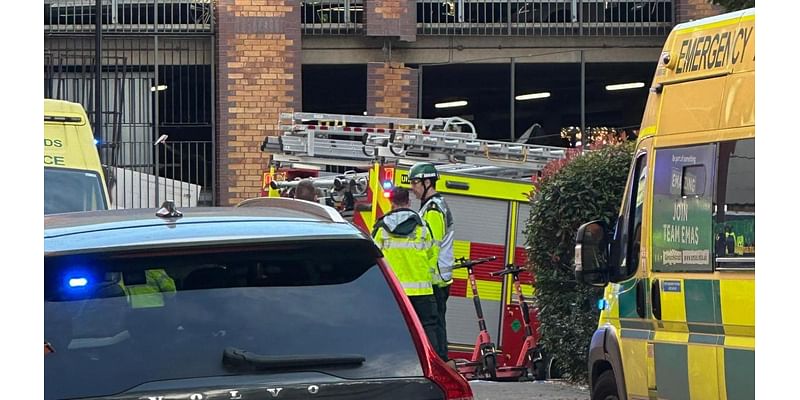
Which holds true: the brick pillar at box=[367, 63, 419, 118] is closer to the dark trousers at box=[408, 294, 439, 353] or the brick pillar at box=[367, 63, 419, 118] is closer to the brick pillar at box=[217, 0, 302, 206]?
the brick pillar at box=[217, 0, 302, 206]

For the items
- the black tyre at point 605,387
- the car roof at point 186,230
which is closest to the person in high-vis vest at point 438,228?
the black tyre at point 605,387

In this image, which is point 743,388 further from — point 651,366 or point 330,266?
point 330,266

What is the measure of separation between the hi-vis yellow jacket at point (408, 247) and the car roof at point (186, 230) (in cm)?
548

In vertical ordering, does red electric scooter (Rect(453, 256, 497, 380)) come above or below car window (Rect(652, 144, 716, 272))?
below

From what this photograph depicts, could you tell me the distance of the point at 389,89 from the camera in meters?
18.3

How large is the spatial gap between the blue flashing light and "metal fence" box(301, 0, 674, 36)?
14.6 m

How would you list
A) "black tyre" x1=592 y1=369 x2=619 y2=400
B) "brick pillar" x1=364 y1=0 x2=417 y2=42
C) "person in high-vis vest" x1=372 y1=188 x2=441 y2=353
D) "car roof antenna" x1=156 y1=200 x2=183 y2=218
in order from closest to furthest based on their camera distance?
"car roof antenna" x1=156 y1=200 x2=183 y2=218 < "black tyre" x1=592 y1=369 x2=619 y2=400 < "person in high-vis vest" x1=372 y1=188 x2=441 y2=353 < "brick pillar" x1=364 y1=0 x2=417 y2=42

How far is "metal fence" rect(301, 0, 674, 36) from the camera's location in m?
18.3

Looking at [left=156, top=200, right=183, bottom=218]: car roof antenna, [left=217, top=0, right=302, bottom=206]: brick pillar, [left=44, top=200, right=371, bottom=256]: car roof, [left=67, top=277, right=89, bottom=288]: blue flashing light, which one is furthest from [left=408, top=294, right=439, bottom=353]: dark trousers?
[left=217, top=0, right=302, bottom=206]: brick pillar

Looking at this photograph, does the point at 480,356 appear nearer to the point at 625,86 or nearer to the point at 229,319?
the point at 229,319

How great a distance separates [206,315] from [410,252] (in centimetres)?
626

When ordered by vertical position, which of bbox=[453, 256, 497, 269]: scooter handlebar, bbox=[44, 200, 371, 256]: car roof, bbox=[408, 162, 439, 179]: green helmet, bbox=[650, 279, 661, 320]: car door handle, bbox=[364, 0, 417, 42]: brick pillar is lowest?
bbox=[453, 256, 497, 269]: scooter handlebar

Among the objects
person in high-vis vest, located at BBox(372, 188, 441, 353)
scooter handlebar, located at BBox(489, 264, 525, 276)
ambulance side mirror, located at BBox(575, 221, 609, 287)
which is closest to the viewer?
ambulance side mirror, located at BBox(575, 221, 609, 287)

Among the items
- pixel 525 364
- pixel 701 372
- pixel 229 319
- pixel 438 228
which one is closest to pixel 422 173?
pixel 438 228
